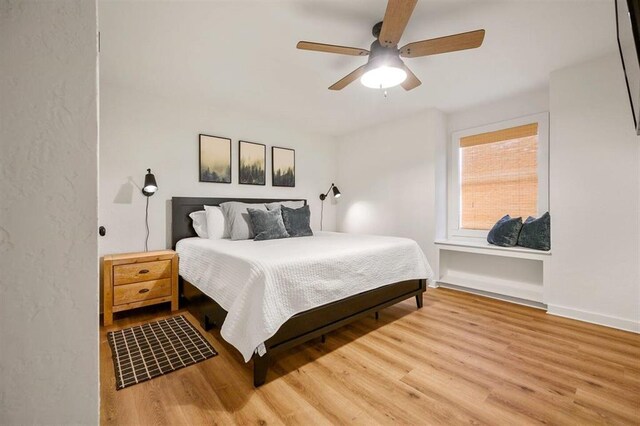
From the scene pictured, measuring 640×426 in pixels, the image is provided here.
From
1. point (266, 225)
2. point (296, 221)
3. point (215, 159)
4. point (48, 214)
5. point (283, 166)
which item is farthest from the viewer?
point (283, 166)

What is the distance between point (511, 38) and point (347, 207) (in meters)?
3.15

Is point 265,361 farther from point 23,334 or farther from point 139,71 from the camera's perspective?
point 139,71

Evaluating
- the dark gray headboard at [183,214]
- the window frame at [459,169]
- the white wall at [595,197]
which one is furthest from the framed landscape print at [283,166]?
the white wall at [595,197]

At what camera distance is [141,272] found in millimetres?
2617

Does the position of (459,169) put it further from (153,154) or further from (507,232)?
(153,154)

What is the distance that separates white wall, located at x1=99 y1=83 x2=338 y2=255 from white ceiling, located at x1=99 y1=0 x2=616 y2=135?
222 mm

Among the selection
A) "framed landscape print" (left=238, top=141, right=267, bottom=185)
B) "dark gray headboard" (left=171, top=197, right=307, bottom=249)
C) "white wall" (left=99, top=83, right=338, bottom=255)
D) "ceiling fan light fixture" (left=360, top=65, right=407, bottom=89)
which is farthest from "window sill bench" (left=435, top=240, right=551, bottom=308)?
"dark gray headboard" (left=171, top=197, right=307, bottom=249)

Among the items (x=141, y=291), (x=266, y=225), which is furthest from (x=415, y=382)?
(x=141, y=291)

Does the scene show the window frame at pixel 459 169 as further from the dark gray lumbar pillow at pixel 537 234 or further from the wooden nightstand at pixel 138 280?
the wooden nightstand at pixel 138 280

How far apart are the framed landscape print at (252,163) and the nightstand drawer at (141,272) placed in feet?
4.91

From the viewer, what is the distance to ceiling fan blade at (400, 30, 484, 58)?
165 cm

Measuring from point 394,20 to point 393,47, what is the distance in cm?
33

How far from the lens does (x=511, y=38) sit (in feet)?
6.96

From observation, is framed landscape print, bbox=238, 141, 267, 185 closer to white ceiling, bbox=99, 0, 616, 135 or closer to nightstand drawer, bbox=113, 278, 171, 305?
white ceiling, bbox=99, 0, 616, 135
